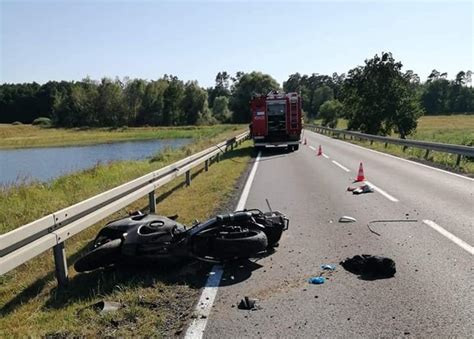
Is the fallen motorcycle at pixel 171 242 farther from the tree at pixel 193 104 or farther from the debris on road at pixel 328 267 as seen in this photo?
the tree at pixel 193 104

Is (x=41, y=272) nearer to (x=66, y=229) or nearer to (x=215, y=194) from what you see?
(x=66, y=229)

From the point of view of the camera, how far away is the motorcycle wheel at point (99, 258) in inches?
205

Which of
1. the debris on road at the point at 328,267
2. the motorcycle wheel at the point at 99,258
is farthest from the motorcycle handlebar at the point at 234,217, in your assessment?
the motorcycle wheel at the point at 99,258

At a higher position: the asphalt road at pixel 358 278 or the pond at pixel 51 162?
the asphalt road at pixel 358 278

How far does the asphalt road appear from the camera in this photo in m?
3.90

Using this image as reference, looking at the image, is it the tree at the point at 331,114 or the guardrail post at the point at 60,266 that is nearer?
the guardrail post at the point at 60,266

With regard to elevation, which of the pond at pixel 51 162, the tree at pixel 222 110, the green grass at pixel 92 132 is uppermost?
the tree at pixel 222 110

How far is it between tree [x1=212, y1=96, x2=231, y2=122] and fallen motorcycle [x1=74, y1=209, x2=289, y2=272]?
11523 centimetres

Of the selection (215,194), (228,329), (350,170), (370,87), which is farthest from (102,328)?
(370,87)

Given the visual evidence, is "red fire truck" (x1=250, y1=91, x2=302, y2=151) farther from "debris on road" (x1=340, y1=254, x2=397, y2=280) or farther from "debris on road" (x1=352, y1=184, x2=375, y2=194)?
"debris on road" (x1=340, y1=254, x2=397, y2=280)

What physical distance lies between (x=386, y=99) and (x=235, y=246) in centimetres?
3994

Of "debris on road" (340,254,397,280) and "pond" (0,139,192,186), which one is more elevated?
"debris on road" (340,254,397,280)

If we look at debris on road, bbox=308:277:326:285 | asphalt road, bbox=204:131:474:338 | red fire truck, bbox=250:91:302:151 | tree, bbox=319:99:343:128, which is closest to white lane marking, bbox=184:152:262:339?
asphalt road, bbox=204:131:474:338

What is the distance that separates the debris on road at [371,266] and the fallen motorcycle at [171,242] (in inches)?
Result: 42.7
